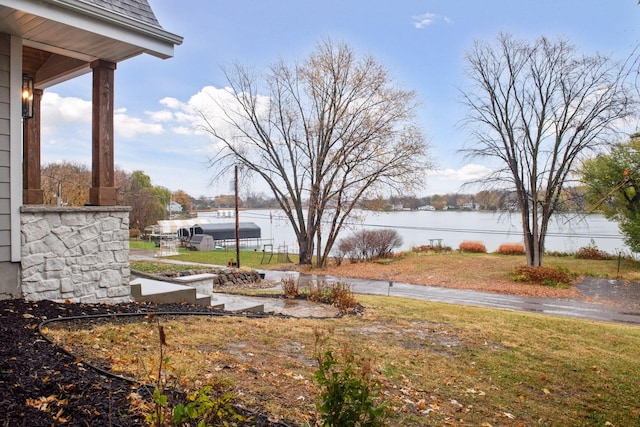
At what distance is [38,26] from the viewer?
4.43 m

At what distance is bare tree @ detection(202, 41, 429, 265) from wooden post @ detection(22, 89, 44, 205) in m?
13.6

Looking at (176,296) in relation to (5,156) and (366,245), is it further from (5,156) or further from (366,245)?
(366,245)

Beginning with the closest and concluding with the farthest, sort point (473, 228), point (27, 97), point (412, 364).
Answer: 1. point (412, 364)
2. point (27, 97)
3. point (473, 228)

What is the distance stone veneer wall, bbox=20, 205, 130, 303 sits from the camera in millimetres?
4574

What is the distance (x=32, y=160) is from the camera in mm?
6254

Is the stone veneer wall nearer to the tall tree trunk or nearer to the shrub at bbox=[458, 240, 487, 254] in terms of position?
the tall tree trunk

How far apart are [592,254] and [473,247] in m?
5.44

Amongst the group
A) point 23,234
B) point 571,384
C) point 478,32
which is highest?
point 478,32

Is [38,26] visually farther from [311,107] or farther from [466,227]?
[466,227]

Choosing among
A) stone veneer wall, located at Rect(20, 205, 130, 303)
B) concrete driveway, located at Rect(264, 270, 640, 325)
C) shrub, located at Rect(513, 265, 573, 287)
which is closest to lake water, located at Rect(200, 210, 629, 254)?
shrub, located at Rect(513, 265, 573, 287)

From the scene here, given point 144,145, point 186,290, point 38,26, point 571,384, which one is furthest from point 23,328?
point 144,145

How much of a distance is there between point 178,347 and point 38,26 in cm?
369

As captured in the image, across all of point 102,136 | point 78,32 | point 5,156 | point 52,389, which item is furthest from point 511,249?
point 52,389

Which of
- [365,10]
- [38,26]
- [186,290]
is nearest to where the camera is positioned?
[38,26]
